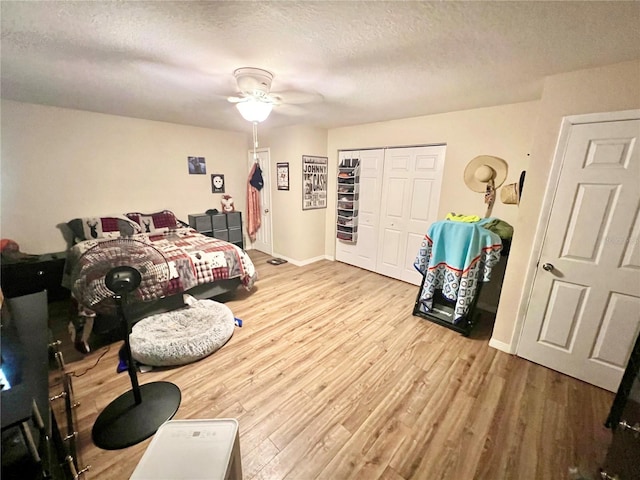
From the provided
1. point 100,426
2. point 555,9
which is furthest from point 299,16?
point 100,426

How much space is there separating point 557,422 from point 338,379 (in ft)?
4.76

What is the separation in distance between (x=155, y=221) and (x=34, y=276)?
4.65 feet

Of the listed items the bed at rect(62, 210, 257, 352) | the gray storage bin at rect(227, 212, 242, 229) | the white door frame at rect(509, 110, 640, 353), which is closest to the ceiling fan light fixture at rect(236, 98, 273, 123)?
the bed at rect(62, 210, 257, 352)

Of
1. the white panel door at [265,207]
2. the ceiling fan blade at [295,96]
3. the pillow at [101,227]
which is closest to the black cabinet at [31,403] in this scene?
the pillow at [101,227]

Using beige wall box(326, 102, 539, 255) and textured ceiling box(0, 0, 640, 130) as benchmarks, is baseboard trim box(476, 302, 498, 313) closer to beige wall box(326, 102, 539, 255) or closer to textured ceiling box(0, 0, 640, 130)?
beige wall box(326, 102, 539, 255)

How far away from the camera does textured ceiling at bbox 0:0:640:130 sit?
1.20m

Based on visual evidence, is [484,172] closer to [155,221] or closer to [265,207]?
[265,207]

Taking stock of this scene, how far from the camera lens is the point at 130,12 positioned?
123 centimetres

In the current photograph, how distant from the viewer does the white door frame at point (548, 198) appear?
66.4 inches

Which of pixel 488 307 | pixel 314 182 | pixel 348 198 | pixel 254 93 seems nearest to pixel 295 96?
pixel 254 93

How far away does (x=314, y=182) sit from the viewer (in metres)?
4.32

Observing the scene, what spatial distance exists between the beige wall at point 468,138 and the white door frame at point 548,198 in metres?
0.76

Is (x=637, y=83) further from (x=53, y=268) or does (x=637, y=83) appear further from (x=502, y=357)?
(x=53, y=268)

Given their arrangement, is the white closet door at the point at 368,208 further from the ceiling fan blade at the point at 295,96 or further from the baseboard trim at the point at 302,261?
the ceiling fan blade at the point at 295,96
